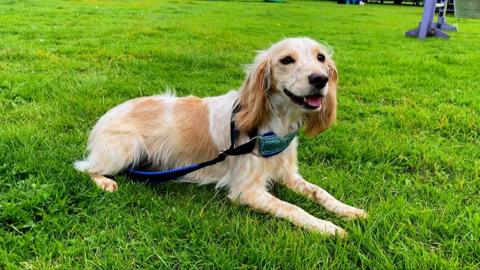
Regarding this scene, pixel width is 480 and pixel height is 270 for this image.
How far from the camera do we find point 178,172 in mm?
3223

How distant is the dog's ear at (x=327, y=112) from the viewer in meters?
3.40

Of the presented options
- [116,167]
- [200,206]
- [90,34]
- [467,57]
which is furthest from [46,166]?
[467,57]

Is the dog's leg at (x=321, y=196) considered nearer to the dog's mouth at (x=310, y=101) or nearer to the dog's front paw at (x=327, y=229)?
the dog's front paw at (x=327, y=229)

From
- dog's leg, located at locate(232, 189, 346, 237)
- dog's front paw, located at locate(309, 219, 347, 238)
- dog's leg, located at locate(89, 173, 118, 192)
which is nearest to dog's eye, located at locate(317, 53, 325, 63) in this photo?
dog's leg, located at locate(232, 189, 346, 237)

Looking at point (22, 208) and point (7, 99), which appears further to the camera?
point (7, 99)

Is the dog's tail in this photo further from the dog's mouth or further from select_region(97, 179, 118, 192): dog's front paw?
the dog's mouth

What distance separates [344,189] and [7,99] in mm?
4109

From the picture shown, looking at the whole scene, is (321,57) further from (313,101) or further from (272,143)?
(272,143)

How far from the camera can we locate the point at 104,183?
10.8ft

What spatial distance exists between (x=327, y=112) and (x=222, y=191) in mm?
1066

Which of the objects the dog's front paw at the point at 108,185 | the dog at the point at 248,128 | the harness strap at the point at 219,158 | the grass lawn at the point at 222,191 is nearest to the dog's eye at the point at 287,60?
the dog at the point at 248,128

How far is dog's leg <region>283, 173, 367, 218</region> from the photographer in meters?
2.97

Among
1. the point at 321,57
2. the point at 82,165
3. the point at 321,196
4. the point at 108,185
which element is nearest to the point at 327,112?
the point at 321,57

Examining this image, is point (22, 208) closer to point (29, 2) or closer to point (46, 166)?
point (46, 166)
